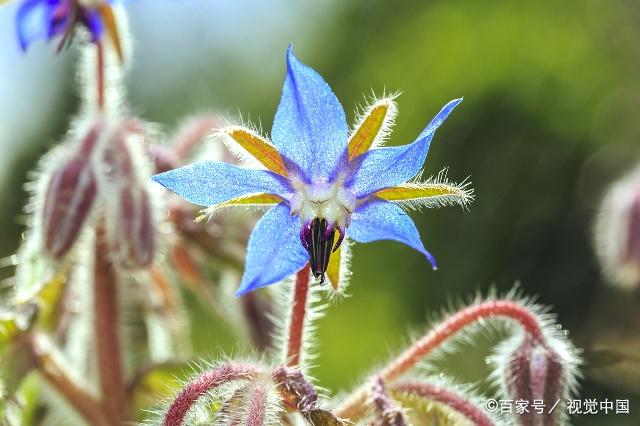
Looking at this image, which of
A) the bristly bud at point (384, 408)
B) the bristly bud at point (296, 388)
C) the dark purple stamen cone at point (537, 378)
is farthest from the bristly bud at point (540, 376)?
the bristly bud at point (296, 388)

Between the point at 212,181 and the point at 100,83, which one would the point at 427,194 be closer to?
the point at 212,181

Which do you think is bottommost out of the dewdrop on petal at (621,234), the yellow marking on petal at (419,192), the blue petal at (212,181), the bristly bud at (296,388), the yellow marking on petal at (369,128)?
the bristly bud at (296,388)

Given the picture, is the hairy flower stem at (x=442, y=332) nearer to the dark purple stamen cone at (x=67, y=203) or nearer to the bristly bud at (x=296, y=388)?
the bristly bud at (x=296, y=388)

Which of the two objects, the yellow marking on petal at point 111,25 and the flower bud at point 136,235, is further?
the yellow marking on petal at point 111,25

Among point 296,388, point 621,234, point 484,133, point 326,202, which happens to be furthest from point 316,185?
point 484,133

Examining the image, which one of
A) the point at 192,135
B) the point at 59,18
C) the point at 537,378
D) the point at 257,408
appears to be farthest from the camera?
the point at 192,135

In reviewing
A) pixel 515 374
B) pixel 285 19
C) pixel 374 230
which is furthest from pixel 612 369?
pixel 285 19

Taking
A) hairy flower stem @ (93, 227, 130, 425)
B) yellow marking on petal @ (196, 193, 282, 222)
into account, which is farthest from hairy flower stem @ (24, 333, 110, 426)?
yellow marking on petal @ (196, 193, 282, 222)
